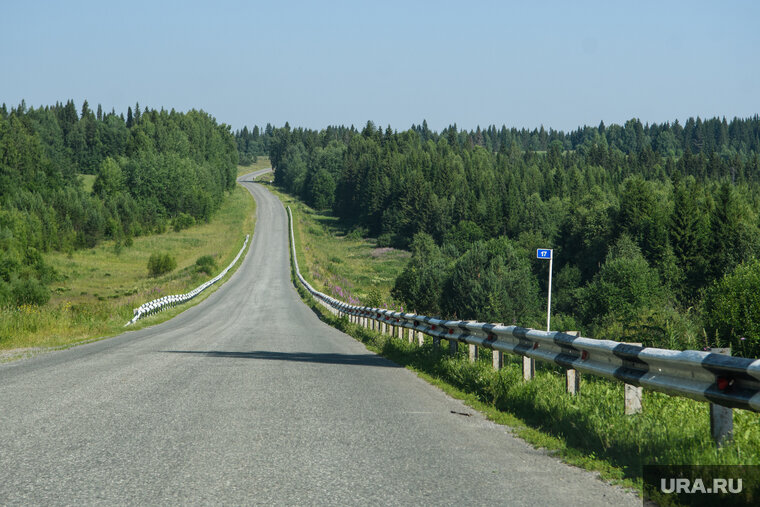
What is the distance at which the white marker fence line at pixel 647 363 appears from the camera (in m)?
4.95

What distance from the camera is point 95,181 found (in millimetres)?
125062

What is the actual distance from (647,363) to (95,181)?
131 meters

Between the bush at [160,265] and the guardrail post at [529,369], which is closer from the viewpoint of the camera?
the guardrail post at [529,369]

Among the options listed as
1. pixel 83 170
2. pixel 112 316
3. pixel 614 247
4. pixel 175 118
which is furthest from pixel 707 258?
pixel 83 170

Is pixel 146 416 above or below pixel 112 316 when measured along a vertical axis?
above

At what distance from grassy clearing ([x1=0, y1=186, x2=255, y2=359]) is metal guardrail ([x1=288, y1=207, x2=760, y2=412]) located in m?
10.8

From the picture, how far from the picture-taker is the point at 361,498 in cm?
470

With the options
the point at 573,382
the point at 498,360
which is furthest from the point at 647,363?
the point at 498,360

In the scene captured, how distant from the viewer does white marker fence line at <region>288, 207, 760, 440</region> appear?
4949mm

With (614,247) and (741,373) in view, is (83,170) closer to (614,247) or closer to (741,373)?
(614,247)

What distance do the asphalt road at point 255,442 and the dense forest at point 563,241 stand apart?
13.8 metres

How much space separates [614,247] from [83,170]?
12825 cm

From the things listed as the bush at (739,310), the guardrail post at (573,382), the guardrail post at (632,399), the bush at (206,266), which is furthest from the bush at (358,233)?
the guardrail post at (632,399)

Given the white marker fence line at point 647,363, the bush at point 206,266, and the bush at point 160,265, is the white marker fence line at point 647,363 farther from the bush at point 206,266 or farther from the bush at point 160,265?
the bush at point 160,265
